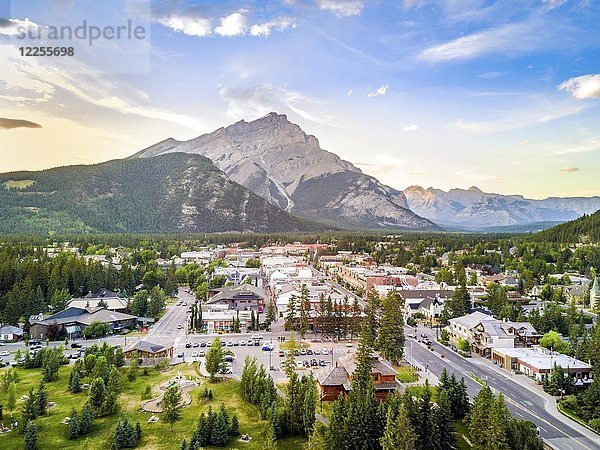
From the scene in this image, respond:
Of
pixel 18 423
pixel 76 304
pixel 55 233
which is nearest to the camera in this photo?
pixel 18 423

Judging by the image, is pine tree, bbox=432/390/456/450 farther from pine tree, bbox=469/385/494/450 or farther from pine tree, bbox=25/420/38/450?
pine tree, bbox=25/420/38/450

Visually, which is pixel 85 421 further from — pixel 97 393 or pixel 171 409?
pixel 171 409

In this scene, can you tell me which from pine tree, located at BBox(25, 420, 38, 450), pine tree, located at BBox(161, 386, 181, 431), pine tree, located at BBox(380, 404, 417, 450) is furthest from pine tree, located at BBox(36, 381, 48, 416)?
pine tree, located at BBox(380, 404, 417, 450)

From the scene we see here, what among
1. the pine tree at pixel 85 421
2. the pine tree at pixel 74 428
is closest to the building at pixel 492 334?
the pine tree at pixel 85 421

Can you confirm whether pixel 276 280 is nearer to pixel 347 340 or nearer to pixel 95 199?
pixel 347 340

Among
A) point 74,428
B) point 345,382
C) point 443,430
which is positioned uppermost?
point 345,382

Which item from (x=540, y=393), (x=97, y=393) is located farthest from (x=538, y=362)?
(x=97, y=393)

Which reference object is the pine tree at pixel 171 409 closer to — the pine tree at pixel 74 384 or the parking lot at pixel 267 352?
the pine tree at pixel 74 384

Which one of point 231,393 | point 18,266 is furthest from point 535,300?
point 18,266
